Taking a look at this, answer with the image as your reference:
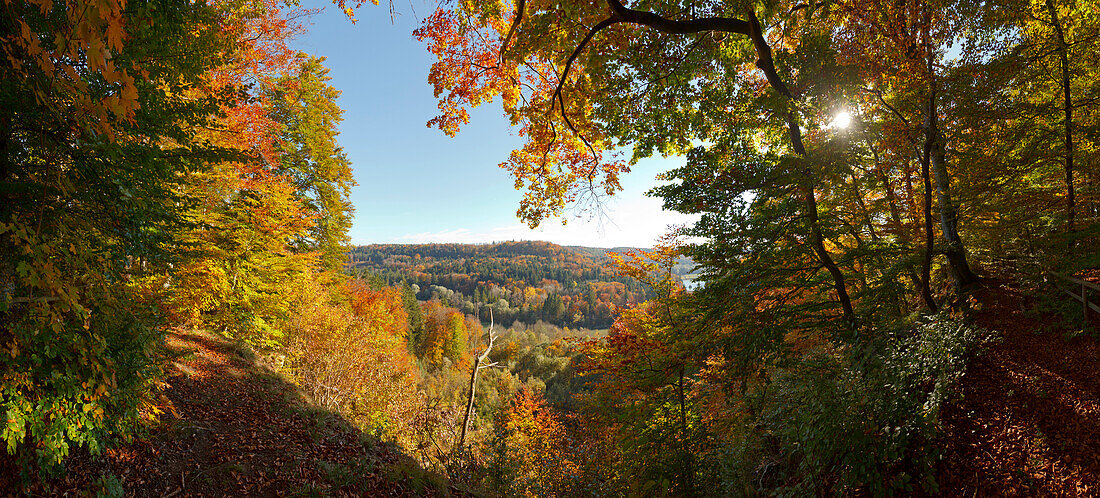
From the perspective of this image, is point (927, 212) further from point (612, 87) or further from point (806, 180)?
point (612, 87)

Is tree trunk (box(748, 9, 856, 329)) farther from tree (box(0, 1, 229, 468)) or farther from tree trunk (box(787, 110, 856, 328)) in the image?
tree (box(0, 1, 229, 468))

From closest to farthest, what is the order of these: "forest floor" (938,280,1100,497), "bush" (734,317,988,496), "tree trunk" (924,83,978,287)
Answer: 1. "forest floor" (938,280,1100,497)
2. "bush" (734,317,988,496)
3. "tree trunk" (924,83,978,287)

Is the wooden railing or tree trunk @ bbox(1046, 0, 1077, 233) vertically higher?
tree trunk @ bbox(1046, 0, 1077, 233)

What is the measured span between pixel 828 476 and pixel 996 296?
5529mm

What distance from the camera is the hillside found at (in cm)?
9679

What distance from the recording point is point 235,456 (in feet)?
19.8

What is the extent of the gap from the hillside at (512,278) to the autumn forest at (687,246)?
53374mm

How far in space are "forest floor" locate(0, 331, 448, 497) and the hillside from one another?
179 ft

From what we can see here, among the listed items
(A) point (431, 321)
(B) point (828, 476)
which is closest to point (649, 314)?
(B) point (828, 476)

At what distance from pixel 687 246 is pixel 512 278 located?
12351 cm

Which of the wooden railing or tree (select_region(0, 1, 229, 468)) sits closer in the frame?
tree (select_region(0, 1, 229, 468))

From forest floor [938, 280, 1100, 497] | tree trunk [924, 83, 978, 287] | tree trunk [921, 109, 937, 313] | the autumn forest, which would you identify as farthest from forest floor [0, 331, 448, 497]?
tree trunk [924, 83, 978, 287]

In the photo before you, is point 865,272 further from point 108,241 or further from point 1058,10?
point 108,241

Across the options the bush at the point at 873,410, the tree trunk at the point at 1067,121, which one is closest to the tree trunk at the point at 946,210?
the tree trunk at the point at 1067,121
